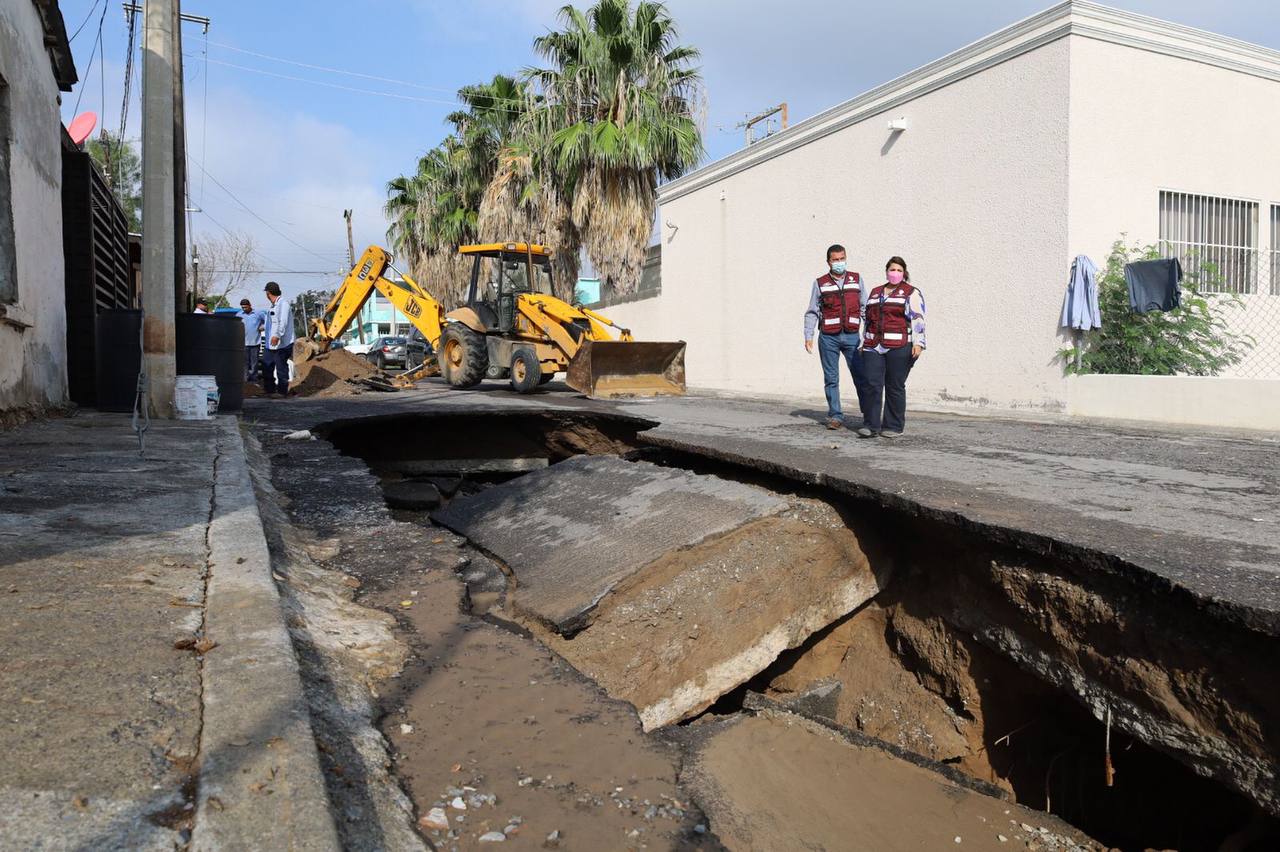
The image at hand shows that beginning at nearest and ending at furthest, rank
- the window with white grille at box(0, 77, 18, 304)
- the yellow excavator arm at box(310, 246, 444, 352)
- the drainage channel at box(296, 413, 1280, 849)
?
the drainage channel at box(296, 413, 1280, 849), the window with white grille at box(0, 77, 18, 304), the yellow excavator arm at box(310, 246, 444, 352)

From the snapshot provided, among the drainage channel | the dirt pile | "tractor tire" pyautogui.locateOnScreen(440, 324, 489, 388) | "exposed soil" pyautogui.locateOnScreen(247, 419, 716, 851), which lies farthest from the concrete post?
"tractor tire" pyautogui.locateOnScreen(440, 324, 489, 388)

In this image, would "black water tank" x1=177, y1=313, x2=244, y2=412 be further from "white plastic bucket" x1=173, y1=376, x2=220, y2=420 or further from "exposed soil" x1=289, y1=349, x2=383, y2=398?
"exposed soil" x1=289, y1=349, x2=383, y2=398

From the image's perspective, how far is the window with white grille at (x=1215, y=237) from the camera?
436 inches

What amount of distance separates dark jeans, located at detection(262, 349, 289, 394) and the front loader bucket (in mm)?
4356

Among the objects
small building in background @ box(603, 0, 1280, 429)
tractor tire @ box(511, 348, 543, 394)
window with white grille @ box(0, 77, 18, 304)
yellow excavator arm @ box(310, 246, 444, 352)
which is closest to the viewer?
window with white grille @ box(0, 77, 18, 304)

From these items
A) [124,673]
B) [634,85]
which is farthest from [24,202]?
[634,85]

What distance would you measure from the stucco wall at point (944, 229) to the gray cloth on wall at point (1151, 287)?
787 mm

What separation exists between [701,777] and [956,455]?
3998 mm

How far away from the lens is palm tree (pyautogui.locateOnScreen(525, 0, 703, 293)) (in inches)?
728

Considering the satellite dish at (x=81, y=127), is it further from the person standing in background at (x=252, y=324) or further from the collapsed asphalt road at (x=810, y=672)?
the collapsed asphalt road at (x=810, y=672)

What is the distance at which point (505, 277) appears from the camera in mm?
15680

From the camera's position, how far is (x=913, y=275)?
12859 mm

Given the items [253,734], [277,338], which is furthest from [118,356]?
[253,734]

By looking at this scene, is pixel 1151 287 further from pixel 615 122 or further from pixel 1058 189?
pixel 615 122
